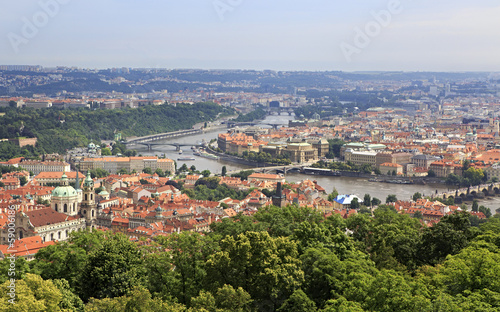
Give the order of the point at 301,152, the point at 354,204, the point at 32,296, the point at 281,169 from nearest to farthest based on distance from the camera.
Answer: the point at 32,296
the point at 354,204
the point at 281,169
the point at 301,152

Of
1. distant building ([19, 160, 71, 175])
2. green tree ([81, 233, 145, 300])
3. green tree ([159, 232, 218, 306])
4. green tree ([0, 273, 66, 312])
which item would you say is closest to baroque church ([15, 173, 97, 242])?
green tree ([81, 233, 145, 300])

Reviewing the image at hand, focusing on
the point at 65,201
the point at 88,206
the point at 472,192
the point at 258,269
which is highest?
the point at 258,269

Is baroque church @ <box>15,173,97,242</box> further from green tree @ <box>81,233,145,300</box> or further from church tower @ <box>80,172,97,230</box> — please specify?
green tree @ <box>81,233,145,300</box>

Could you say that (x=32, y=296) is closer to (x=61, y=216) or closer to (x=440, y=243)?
(x=440, y=243)

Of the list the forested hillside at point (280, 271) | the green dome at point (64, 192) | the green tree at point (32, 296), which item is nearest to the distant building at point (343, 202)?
the green dome at point (64, 192)

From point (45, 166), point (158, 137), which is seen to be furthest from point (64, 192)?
point (158, 137)

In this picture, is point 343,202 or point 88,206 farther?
point 343,202

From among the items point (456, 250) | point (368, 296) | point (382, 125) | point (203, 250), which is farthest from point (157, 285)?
point (382, 125)
